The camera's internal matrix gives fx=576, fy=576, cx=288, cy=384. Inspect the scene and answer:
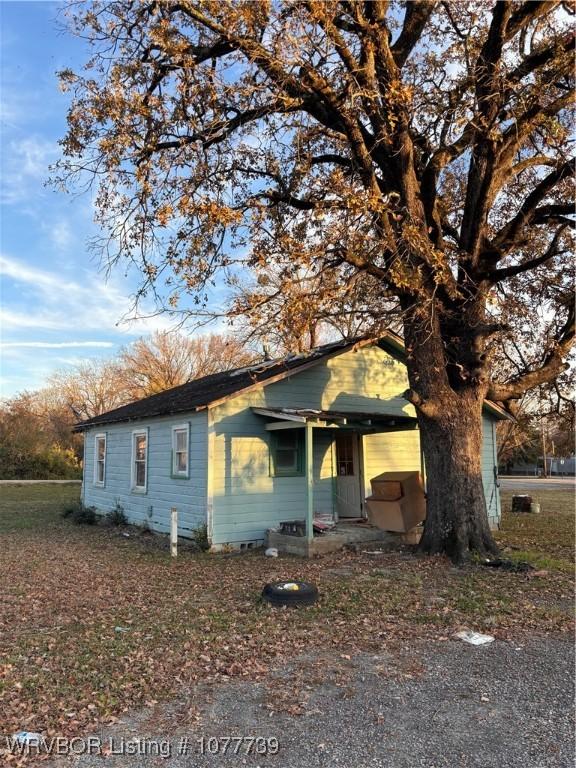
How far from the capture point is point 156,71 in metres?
9.65

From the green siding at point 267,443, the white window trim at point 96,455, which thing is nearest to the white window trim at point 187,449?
the green siding at point 267,443

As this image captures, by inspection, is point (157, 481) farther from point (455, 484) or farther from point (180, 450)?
point (455, 484)

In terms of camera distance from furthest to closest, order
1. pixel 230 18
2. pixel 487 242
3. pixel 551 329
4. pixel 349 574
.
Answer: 1. pixel 551 329
2. pixel 487 242
3. pixel 349 574
4. pixel 230 18

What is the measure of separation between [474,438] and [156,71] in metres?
8.26

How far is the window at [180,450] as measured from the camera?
40.9 ft

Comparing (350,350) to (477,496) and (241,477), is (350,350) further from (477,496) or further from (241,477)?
(477,496)

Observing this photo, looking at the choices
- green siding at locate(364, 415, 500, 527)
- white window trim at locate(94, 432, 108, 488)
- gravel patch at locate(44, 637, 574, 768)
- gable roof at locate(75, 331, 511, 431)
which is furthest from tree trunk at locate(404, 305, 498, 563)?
white window trim at locate(94, 432, 108, 488)

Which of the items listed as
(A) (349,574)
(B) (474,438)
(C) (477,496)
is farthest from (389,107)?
(A) (349,574)

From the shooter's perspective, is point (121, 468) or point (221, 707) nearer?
point (221, 707)

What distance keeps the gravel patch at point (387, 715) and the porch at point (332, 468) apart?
5.63m

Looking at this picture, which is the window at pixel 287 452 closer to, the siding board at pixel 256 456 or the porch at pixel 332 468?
the porch at pixel 332 468

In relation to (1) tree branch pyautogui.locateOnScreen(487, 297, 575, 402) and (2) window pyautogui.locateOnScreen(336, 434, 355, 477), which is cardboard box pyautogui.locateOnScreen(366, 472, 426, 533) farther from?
(1) tree branch pyautogui.locateOnScreen(487, 297, 575, 402)

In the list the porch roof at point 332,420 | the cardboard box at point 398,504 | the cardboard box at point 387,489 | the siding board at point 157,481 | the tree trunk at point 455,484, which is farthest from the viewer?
the siding board at point 157,481

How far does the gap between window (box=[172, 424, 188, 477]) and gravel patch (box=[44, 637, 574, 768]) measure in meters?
7.59
